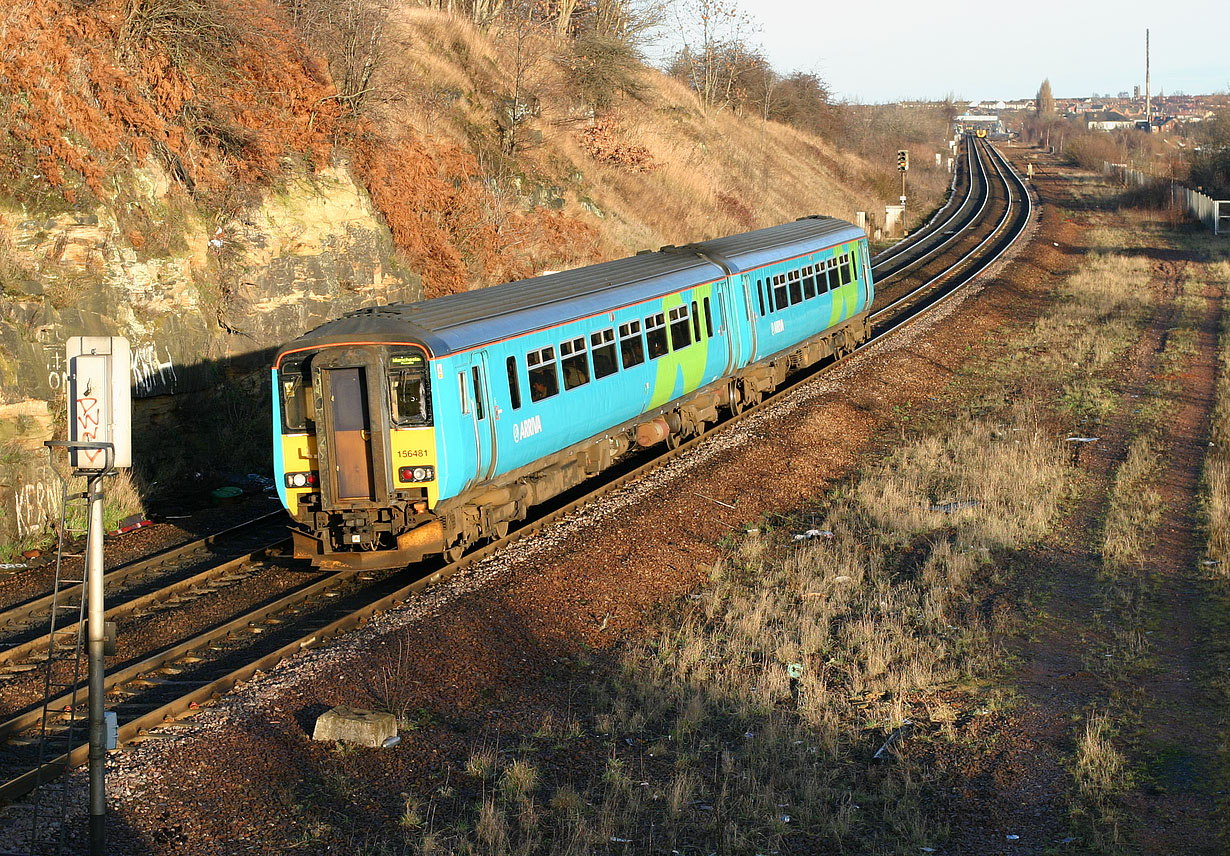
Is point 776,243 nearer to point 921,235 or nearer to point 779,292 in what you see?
point 779,292

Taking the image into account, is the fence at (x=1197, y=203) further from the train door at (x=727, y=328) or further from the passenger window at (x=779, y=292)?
the train door at (x=727, y=328)

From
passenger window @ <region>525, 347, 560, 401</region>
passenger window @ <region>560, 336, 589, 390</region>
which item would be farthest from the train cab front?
passenger window @ <region>560, 336, 589, 390</region>

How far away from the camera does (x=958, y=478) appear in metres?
17.3

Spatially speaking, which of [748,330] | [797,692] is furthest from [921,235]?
[797,692]

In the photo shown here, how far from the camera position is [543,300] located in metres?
14.9

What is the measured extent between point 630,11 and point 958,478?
128ft

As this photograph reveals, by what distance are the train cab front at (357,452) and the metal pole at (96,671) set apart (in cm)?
552

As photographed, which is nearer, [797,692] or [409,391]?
[797,692]

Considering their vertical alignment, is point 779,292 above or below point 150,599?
above

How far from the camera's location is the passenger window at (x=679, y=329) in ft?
58.3

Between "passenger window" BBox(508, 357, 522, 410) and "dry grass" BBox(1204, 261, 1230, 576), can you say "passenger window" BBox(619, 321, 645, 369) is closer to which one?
"passenger window" BBox(508, 357, 522, 410)

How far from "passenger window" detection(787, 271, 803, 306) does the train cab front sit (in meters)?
11.7

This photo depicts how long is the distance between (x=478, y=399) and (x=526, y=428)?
114 centimetres

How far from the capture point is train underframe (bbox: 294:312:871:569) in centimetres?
1248
